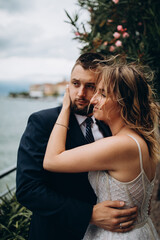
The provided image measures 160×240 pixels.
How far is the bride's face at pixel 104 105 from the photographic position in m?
1.57

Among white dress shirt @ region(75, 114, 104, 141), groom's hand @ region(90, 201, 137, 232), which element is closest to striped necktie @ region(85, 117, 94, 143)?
white dress shirt @ region(75, 114, 104, 141)

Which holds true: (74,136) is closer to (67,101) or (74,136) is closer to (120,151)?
(67,101)

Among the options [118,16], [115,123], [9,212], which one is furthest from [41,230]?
[118,16]

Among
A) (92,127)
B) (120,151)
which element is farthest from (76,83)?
(120,151)

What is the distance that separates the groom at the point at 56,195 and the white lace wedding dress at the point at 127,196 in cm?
5

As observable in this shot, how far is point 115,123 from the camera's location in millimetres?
1660

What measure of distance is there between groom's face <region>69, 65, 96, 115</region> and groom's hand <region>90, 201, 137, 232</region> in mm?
854

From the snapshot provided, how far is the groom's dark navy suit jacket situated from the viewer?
1528 mm

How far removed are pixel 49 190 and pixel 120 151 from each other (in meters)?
0.62

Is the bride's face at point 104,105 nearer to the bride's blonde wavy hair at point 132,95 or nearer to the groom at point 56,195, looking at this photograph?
the bride's blonde wavy hair at point 132,95

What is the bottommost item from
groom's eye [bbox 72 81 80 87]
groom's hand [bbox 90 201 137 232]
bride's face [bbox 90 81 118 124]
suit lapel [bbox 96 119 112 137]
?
groom's hand [bbox 90 201 137 232]

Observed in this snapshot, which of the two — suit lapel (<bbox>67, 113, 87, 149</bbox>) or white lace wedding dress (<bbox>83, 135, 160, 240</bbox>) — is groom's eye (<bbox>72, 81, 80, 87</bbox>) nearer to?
suit lapel (<bbox>67, 113, 87, 149</bbox>)

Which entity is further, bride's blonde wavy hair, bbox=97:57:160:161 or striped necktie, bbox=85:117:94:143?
striped necktie, bbox=85:117:94:143

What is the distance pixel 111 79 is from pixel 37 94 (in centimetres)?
10502
